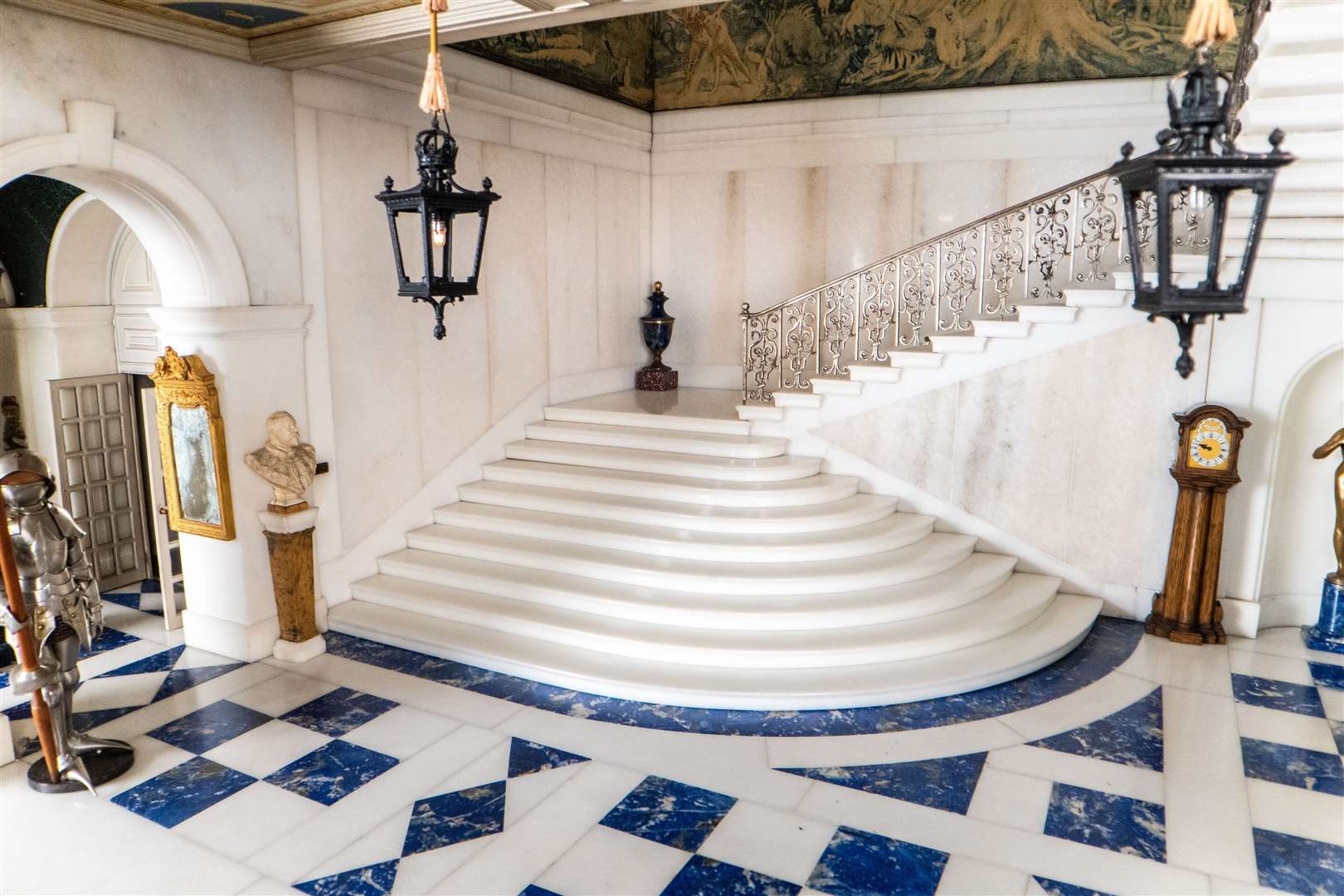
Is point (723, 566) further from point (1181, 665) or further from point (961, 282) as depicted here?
point (961, 282)

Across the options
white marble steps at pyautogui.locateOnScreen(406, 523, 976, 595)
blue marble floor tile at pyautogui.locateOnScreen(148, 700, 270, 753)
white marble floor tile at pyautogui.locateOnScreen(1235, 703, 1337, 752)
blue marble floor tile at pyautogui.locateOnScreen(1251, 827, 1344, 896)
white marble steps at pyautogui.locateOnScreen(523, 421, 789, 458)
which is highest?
white marble steps at pyautogui.locateOnScreen(523, 421, 789, 458)

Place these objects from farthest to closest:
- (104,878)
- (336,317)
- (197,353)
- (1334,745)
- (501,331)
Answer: (501,331) → (336,317) → (197,353) → (1334,745) → (104,878)

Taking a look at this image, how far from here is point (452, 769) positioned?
469cm

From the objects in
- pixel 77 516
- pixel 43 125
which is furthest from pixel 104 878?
pixel 77 516

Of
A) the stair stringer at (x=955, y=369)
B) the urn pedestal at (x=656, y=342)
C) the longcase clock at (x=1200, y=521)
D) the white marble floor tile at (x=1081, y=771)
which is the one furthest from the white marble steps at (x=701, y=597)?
the urn pedestal at (x=656, y=342)

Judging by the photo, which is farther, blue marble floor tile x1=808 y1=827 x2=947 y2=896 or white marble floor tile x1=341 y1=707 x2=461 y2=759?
white marble floor tile x1=341 y1=707 x2=461 y2=759

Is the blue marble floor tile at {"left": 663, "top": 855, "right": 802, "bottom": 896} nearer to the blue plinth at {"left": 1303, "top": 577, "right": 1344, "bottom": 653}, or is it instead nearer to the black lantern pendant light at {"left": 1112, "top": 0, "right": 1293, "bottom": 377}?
the black lantern pendant light at {"left": 1112, "top": 0, "right": 1293, "bottom": 377}

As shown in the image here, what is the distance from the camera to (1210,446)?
6.33m

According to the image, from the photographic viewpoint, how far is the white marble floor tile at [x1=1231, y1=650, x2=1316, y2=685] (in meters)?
5.94

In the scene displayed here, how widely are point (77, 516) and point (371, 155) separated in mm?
3945

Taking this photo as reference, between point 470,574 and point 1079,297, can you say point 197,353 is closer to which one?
point 470,574

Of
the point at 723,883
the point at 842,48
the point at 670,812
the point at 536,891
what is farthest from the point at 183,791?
the point at 842,48

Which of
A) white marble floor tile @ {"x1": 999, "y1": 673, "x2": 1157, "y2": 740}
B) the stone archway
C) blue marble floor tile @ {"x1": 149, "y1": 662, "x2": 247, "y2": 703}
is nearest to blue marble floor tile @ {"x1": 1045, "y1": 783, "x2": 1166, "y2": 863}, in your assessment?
white marble floor tile @ {"x1": 999, "y1": 673, "x2": 1157, "y2": 740}

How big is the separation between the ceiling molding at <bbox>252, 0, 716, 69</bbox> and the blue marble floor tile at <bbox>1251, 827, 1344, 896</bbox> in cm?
476
